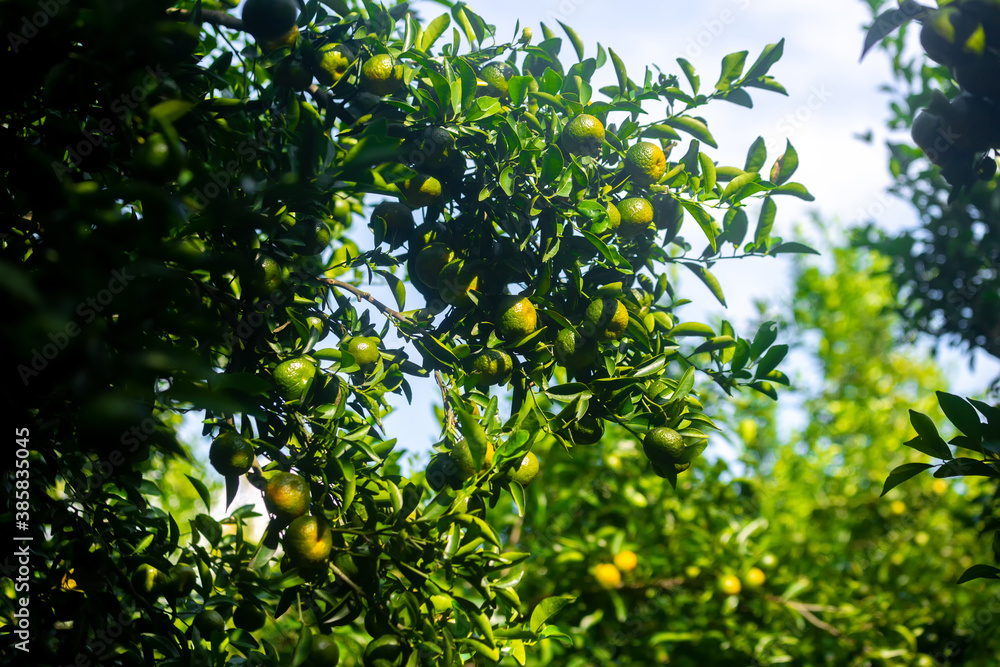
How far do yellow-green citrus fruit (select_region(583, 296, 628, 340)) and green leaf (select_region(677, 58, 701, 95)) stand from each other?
513 mm

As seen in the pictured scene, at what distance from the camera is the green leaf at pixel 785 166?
4.67 ft

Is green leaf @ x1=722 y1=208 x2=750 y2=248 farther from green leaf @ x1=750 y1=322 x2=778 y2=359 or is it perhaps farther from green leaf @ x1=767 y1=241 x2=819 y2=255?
green leaf @ x1=750 y1=322 x2=778 y2=359

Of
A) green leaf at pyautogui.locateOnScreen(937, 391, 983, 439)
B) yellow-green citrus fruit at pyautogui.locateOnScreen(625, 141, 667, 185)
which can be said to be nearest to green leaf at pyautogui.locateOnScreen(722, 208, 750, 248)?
yellow-green citrus fruit at pyautogui.locateOnScreen(625, 141, 667, 185)

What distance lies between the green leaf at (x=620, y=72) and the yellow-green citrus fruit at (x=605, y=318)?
0.51 meters

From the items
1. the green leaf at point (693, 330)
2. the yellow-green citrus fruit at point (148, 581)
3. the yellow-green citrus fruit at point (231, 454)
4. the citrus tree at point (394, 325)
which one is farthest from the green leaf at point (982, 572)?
the yellow-green citrus fruit at point (148, 581)

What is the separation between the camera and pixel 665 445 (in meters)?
1.23

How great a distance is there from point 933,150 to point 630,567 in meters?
1.88

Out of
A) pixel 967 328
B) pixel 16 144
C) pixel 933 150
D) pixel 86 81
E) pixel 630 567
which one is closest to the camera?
pixel 16 144

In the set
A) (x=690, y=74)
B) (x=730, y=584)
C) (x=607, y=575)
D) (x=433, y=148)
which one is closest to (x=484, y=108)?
(x=433, y=148)

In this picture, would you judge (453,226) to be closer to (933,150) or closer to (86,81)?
(86,81)

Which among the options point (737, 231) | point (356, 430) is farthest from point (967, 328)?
point (356, 430)

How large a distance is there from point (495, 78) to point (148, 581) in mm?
1355

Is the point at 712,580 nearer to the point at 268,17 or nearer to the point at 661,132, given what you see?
the point at 661,132

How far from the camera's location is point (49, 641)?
1175 mm
